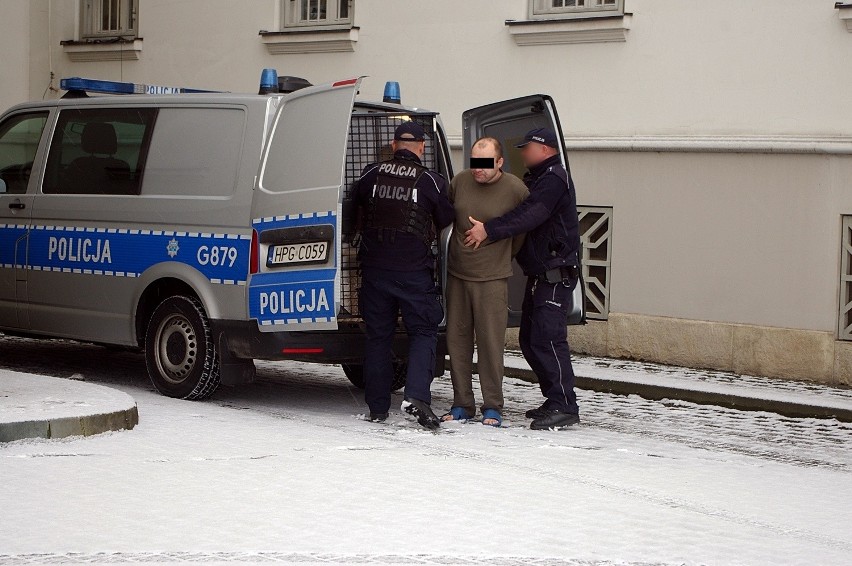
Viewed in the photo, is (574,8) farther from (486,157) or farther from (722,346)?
(486,157)

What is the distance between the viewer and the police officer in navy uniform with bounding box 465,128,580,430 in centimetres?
880

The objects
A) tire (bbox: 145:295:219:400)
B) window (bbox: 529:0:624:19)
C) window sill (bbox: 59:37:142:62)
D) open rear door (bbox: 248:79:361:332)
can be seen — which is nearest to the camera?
open rear door (bbox: 248:79:361:332)

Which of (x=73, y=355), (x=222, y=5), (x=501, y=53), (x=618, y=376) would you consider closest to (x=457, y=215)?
(x=618, y=376)

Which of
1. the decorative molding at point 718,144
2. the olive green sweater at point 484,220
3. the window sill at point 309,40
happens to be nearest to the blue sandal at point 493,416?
the olive green sweater at point 484,220

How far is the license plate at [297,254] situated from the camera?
8.53 metres

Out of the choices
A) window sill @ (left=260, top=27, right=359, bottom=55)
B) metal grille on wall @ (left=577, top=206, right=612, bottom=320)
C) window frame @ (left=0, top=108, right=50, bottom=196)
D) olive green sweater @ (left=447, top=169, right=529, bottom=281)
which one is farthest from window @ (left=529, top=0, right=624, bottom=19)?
window frame @ (left=0, top=108, right=50, bottom=196)

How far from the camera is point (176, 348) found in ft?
30.7

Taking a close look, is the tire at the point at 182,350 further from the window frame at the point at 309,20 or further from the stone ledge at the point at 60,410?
the window frame at the point at 309,20

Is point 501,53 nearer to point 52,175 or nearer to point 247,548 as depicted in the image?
point 52,175

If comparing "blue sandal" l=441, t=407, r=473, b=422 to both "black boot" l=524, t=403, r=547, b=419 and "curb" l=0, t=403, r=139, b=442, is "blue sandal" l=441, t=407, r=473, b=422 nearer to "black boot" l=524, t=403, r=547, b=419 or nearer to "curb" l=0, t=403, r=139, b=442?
"black boot" l=524, t=403, r=547, b=419

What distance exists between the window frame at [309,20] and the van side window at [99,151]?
5.69 meters

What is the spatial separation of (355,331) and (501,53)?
5625 mm

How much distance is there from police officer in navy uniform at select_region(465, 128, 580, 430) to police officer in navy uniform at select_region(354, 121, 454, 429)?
345mm

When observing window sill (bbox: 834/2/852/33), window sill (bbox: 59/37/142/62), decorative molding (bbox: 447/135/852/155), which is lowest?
decorative molding (bbox: 447/135/852/155)
